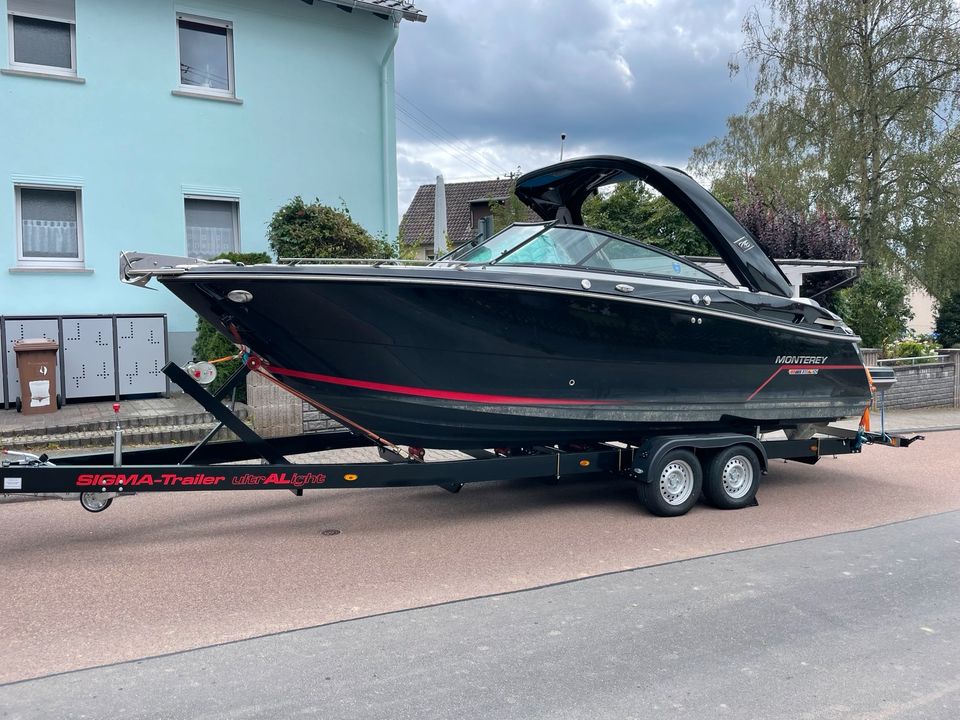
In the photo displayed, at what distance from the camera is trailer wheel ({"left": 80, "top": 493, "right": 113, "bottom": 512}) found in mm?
5613

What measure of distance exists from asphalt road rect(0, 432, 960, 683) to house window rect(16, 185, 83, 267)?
19.3 feet

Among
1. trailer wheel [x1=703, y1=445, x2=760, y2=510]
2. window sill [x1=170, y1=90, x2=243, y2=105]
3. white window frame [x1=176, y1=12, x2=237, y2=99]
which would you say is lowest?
trailer wheel [x1=703, y1=445, x2=760, y2=510]

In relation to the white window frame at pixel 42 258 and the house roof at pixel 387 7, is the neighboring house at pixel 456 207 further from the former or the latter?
the white window frame at pixel 42 258

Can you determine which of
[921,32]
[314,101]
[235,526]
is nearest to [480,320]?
[235,526]

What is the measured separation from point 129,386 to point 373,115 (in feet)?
21.1

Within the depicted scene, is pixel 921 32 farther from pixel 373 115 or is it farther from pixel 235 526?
pixel 235 526

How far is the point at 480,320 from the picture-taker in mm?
5867

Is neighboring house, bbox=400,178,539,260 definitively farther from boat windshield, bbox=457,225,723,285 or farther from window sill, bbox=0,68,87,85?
boat windshield, bbox=457,225,723,285

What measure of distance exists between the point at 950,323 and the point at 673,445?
16146mm

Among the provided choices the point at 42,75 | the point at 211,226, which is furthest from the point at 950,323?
the point at 42,75

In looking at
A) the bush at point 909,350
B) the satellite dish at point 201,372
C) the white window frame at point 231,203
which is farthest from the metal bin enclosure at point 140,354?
the bush at point 909,350

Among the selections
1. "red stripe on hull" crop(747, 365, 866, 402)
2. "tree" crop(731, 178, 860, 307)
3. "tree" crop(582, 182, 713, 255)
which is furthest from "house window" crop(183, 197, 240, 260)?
"tree" crop(731, 178, 860, 307)

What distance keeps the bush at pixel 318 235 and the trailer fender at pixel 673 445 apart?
21.1ft

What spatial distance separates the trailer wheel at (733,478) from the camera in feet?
23.0
